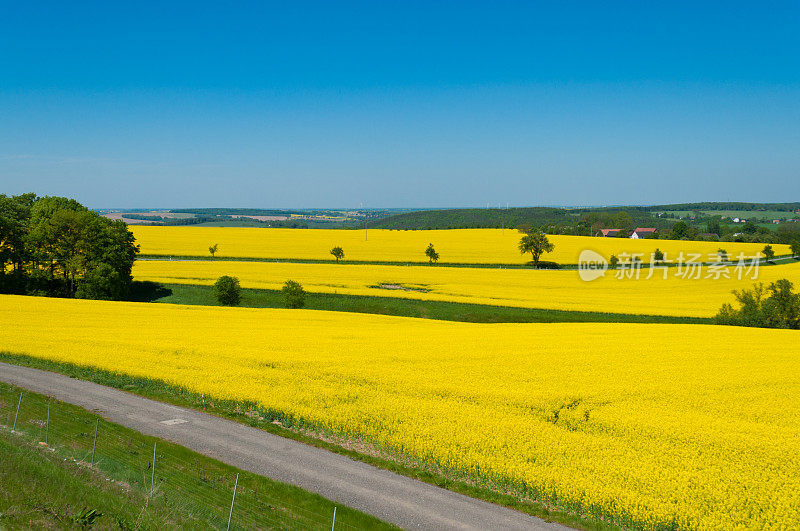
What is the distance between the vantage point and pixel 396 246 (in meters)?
109

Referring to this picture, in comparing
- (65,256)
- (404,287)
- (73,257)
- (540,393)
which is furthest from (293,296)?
(540,393)

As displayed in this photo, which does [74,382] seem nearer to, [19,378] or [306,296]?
[19,378]

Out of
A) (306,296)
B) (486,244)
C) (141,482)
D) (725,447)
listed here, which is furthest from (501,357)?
(486,244)

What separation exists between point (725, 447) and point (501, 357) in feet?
39.0

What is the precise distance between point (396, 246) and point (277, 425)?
91.1m

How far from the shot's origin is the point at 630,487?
13.5 metres

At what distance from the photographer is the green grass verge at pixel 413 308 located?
4803 centimetres

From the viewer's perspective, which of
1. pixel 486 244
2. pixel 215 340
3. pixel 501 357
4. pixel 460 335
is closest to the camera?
pixel 501 357

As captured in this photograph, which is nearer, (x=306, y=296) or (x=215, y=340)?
(x=215, y=340)

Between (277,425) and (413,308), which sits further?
(413,308)

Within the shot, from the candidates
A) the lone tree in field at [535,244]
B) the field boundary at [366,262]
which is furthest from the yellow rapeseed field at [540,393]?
the lone tree in field at [535,244]

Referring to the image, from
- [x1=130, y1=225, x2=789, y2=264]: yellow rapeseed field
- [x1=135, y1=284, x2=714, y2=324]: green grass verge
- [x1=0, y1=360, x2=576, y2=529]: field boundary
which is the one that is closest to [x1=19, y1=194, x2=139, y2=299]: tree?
[x1=135, y1=284, x2=714, y2=324]: green grass verge

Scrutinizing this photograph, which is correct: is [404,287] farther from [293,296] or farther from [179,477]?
[179,477]

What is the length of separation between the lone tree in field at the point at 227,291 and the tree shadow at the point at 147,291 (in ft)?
35.0
